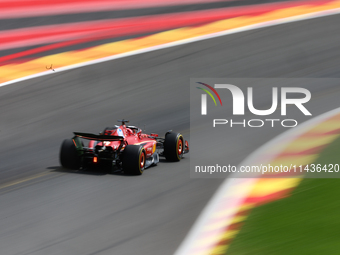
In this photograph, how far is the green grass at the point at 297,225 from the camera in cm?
550

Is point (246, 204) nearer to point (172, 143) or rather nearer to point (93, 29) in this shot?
point (172, 143)

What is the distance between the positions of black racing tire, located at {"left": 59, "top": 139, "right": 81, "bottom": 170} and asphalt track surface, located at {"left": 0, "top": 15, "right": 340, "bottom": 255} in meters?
0.31

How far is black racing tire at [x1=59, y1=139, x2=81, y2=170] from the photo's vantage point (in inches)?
403

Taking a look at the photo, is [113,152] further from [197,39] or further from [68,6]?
[68,6]

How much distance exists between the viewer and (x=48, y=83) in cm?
1708

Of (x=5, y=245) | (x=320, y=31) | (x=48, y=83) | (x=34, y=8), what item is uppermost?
(x=34, y=8)

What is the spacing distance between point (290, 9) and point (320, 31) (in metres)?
2.31

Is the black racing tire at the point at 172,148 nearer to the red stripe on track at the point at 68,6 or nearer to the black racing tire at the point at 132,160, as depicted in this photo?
the black racing tire at the point at 132,160

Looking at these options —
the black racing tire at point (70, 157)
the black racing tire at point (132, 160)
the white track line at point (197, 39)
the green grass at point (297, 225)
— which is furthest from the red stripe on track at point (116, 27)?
the green grass at point (297, 225)

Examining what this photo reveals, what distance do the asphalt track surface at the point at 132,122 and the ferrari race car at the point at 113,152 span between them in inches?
10.5

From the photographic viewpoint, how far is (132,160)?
978 centimetres

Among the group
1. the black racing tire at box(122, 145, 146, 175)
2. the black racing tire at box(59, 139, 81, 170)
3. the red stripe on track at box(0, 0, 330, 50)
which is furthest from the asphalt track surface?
the red stripe on track at box(0, 0, 330, 50)

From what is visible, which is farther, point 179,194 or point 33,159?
point 33,159

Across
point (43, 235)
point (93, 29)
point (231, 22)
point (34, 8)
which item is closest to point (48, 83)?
point (93, 29)
